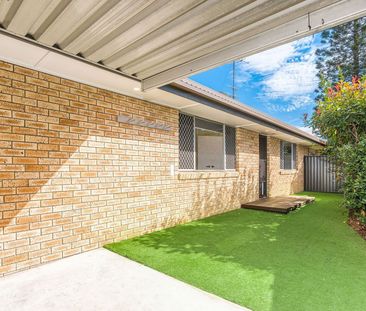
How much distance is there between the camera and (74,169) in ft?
12.3

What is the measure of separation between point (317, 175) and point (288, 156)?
297 centimetres

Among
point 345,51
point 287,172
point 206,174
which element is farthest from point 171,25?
point 345,51

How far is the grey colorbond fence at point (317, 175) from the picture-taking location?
43.8 feet

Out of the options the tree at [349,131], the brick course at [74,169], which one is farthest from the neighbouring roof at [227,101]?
the tree at [349,131]

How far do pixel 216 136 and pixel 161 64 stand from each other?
173 inches

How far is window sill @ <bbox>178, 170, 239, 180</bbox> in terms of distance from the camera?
5.83m

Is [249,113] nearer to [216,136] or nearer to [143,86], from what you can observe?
[216,136]

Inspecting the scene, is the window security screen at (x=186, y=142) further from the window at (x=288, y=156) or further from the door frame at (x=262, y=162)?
the window at (x=288, y=156)

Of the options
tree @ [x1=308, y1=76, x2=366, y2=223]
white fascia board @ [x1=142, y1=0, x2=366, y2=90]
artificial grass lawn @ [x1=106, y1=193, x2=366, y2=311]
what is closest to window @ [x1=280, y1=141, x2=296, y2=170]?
tree @ [x1=308, y1=76, x2=366, y2=223]

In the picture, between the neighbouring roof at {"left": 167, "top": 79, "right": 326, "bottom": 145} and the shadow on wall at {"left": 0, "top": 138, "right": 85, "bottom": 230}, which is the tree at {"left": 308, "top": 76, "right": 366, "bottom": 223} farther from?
the shadow on wall at {"left": 0, "top": 138, "right": 85, "bottom": 230}

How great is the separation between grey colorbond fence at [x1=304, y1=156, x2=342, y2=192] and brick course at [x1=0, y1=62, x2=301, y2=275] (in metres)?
11.2

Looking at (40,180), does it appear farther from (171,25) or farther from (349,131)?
(349,131)

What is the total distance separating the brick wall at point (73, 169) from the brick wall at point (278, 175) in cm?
599

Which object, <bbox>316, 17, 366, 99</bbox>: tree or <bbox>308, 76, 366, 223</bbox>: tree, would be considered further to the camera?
<bbox>316, 17, 366, 99</bbox>: tree
